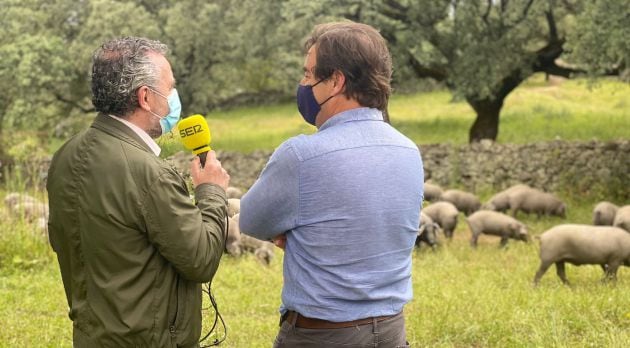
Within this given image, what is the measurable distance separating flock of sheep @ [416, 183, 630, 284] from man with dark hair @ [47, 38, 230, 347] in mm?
981

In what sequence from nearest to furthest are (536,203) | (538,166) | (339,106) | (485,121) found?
(339,106) < (536,203) < (538,166) < (485,121)

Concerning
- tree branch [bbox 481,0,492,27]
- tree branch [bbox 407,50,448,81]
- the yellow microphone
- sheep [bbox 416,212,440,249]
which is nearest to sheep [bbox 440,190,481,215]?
sheep [bbox 416,212,440,249]

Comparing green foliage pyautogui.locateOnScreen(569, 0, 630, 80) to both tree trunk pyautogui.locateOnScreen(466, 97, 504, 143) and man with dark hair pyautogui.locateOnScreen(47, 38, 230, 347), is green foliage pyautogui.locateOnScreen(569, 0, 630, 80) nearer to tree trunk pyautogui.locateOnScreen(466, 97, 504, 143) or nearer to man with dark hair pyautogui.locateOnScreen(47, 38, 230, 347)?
tree trunk pyautogui.locateOnScreen(466, 97, 504, 143)

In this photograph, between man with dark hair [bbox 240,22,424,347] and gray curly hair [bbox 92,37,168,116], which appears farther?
gray curly hair [bbox 92,37,168,116]

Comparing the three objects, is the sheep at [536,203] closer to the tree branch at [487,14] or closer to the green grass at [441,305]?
the tree branch at [487,14]

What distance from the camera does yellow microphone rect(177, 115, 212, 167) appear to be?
3.33 meters

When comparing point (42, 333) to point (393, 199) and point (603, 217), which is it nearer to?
point (393, 199)

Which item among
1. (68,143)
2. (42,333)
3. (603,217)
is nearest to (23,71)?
(603,217)

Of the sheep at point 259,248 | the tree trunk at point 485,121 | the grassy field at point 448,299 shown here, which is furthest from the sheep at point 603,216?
the tree trunk at point 485,121

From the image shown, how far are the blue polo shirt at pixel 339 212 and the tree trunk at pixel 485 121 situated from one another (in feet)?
69.6

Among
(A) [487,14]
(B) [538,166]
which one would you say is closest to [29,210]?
(B) [538,166]

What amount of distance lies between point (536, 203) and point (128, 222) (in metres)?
16.0

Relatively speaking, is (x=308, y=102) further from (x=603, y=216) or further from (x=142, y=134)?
(x=603, y=216)

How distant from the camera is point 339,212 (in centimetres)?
290
